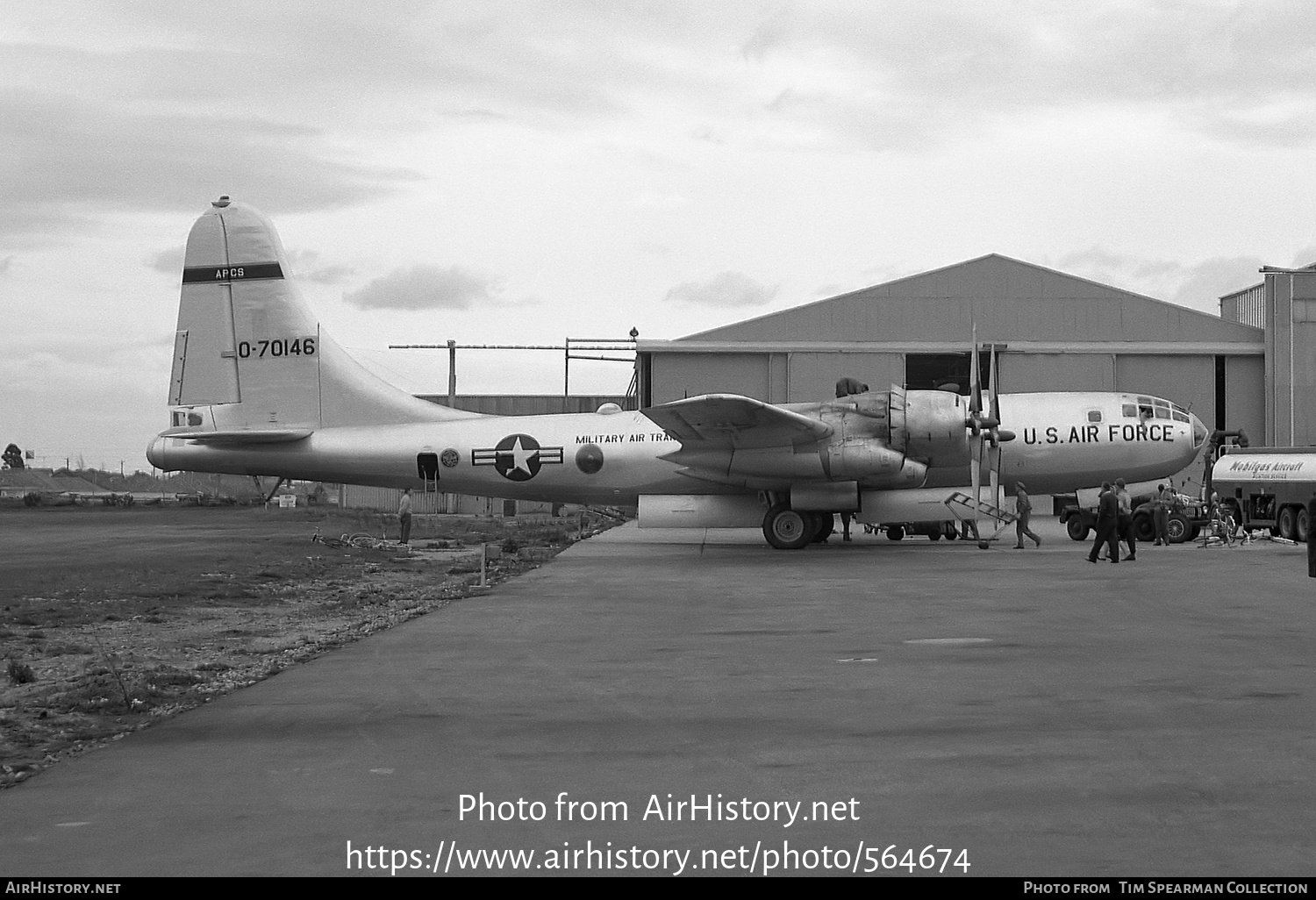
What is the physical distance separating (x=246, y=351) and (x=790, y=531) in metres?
13.4

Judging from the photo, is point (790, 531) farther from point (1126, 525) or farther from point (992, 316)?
point (992, 316)

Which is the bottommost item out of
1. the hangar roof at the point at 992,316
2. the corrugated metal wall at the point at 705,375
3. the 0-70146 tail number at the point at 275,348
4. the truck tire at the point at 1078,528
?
the truck tire at the point at 1078,528

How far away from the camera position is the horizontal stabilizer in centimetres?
3064

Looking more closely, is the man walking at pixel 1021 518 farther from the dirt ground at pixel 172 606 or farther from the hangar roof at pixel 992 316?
the hangar roof at pixel 992 316

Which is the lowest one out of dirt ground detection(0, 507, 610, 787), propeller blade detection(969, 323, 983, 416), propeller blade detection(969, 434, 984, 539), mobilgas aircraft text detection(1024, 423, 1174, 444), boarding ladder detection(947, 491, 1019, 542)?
dirt ground detection(0, 507, 610, 787)

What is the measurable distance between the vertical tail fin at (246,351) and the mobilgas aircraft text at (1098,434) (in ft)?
50.8

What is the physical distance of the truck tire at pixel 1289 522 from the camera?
34.1 metres

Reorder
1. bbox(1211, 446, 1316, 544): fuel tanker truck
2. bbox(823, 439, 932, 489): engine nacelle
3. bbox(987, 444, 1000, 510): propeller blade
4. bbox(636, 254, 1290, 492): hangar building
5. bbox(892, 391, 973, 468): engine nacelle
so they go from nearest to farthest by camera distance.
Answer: bbox(823, 439, 932, 489): engine nacelle < bbox(892, 391, 973, 468): engine nacelle < bbox(987, 444, 1000, 510): propeller blade < bbox(1211, 446, 1316, 544): fuel tanker truck < bbox(636, 254, 1290, 492): hangar building

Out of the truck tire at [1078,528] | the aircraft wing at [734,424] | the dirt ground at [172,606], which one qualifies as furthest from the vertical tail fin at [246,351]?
the truck tire at [1078,528]

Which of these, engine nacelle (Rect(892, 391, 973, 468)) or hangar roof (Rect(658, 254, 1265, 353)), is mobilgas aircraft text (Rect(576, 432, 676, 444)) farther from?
hangar roof (Rect(658, 254, 1265, 353))

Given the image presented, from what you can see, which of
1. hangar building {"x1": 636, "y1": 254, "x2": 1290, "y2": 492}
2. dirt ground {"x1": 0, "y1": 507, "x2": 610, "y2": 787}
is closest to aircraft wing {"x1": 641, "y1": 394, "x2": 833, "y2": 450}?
dirt ground {"x1": 0, "y1": 507, "x2": 610, "y2": 787}

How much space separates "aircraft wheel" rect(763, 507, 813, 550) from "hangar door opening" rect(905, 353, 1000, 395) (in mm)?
26838

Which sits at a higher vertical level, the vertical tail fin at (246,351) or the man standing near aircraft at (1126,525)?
the vertical tail fin at (246,351)

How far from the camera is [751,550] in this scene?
1190 inches
